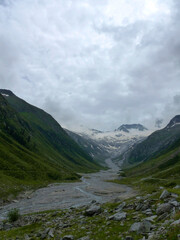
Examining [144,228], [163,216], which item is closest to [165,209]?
[163,216]

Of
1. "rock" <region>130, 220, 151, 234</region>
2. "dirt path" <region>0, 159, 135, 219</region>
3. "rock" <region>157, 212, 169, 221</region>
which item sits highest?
"rock" <region>157, 212, 169, 221</region>

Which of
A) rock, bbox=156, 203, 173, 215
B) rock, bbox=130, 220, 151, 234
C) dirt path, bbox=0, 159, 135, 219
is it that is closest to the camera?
rock, bbox=130, 220, 151, 234

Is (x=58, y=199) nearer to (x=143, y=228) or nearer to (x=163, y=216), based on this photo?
(x=163, y=216)

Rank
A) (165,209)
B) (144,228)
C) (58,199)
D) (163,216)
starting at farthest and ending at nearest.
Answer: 1. (58,199)
2. (165,209)
3. (163,216)
4. (144,228)

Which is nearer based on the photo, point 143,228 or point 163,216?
point 143,228

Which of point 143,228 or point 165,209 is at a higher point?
point 165,209

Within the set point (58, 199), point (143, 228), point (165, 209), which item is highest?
point (165, 209)

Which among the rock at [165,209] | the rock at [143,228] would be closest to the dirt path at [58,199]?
the rock at [165,209]

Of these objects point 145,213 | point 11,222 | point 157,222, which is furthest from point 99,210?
point 11,222

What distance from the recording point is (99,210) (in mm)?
31453

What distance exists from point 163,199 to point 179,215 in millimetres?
8763

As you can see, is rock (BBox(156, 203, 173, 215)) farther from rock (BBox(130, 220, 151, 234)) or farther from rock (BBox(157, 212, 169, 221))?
rock (BBox(130, 220, 151, 234))

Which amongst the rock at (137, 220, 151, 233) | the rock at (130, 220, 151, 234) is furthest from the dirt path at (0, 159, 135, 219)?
the rock at (137, 220, 151, 233)

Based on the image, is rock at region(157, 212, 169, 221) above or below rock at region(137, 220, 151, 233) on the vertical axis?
above
